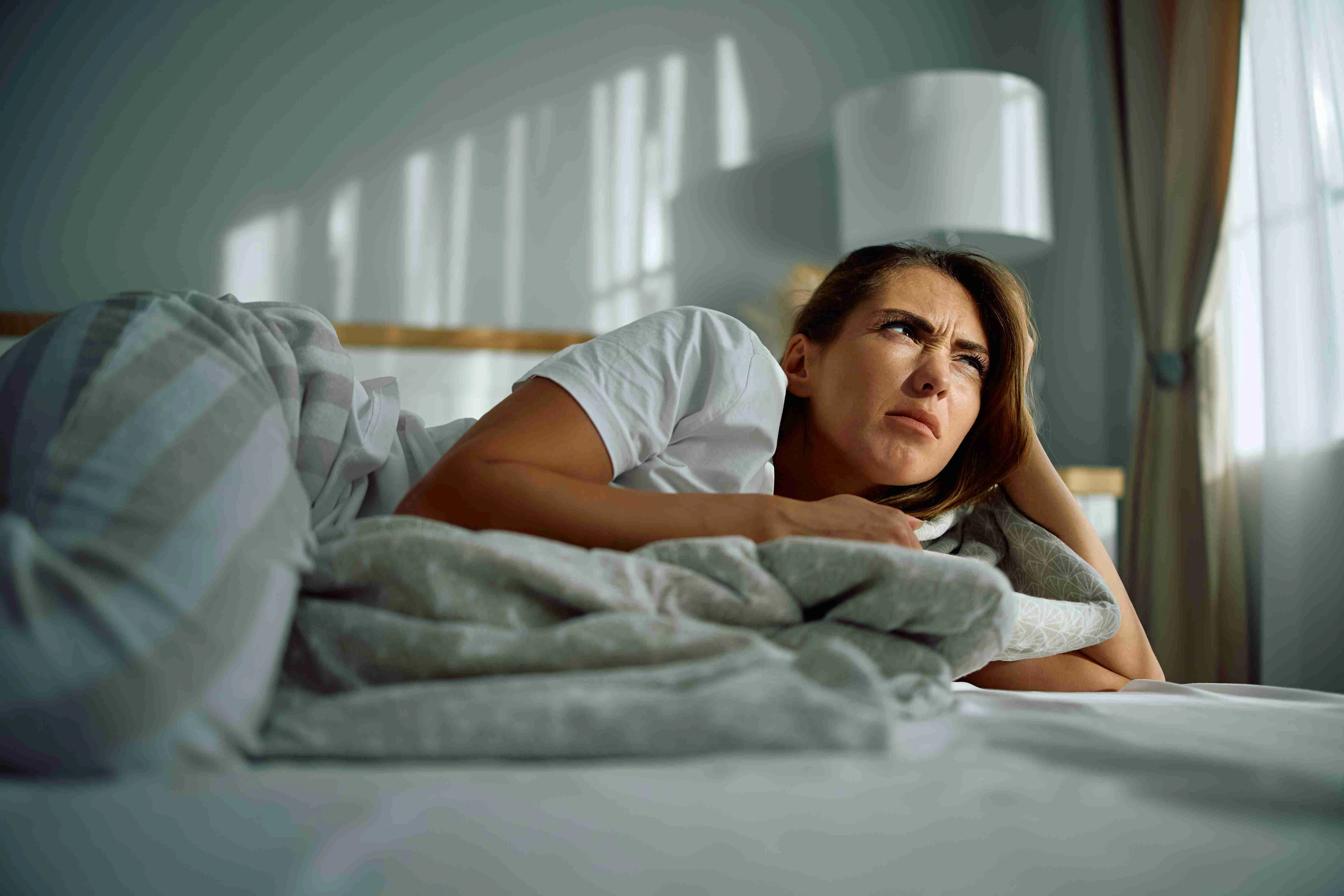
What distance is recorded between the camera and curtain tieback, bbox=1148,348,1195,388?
2096mm

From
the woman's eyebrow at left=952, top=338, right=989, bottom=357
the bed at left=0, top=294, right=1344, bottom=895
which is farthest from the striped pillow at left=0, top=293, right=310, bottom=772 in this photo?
the woman's eyebrow at left=952, top=338, right=989, bottom=357

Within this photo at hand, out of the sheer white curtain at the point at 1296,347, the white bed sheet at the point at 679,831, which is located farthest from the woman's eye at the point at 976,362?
the sheer white curtain at the point at 1296,347

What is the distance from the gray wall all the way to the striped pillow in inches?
72.8

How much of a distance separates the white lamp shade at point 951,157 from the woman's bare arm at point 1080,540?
96cm

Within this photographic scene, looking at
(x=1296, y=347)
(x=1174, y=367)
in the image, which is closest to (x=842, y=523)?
(x=1296, y=347)

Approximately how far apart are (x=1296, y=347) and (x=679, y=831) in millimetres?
1988

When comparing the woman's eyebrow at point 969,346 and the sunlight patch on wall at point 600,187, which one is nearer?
the woman's eyebrow at point 969,346

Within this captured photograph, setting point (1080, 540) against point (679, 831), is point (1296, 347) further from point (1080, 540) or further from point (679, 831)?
point (679, 831)

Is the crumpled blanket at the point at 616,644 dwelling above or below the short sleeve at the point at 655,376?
below

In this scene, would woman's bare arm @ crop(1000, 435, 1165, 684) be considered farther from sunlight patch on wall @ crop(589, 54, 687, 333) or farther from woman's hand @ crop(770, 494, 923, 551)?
sunlight patch on wall @ crop(589, 54, 687, 333)

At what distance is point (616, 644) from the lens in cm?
51

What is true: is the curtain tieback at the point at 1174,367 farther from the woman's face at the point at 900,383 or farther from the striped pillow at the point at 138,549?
the striped pillow at the point at 138,549

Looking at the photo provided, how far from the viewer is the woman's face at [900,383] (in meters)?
1.12

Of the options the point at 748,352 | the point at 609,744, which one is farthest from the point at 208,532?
the point at 748,352
